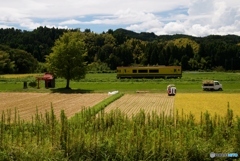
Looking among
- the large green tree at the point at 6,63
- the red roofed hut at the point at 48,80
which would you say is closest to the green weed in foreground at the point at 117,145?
the red roofed hut at the point at 48,80

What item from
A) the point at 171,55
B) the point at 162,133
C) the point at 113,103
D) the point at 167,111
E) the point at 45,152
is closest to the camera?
the point at 45,152

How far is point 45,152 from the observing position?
12.4 metres

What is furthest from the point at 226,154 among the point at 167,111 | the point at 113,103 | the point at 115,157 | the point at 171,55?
the point at 171,55

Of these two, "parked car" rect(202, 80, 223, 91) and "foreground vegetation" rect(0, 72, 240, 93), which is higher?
"parked car" rect(202, 80, 223, 91)

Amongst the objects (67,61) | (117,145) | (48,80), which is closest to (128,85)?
(67,61)

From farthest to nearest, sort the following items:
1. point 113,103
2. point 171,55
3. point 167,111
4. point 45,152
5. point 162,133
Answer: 1. point 171,55
2. point 113,103
3. point 167,111
4. point 162,133
5. point 45,152

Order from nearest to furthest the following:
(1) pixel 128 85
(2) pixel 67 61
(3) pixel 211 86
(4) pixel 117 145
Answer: (4) pixel 117 145 → (3) pixel 211 86 → (2) pixel 67 61 → (1) pixel 128 85

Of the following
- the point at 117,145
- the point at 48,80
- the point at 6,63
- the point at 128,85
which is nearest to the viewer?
the point at 117,145

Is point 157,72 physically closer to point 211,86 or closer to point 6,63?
point 211,86

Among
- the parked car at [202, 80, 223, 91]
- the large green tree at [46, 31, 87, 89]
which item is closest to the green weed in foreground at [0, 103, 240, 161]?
the parked car at [202, 80, 223, 91]

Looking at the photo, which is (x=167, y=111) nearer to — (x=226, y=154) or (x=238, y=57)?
(x=226, y=154)

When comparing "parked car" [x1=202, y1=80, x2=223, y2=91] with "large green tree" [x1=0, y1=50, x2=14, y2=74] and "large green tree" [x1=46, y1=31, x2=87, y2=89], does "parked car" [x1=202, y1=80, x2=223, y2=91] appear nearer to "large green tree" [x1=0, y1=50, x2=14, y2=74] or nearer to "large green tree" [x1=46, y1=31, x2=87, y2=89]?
"large green tree" [x1=46, y1=31, x2=87, y2=89]

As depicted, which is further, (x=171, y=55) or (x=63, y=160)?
(x=171, y=55)

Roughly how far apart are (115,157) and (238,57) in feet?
373
